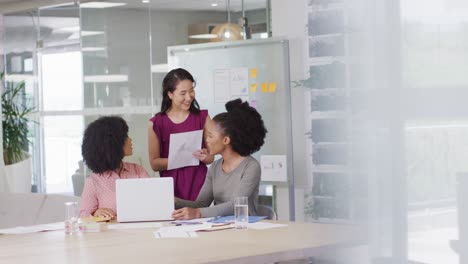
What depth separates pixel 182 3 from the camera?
7621 mm

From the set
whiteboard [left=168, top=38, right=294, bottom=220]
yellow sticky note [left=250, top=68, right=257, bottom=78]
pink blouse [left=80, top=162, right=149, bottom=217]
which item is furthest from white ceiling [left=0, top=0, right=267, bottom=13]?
pink blouse [left=80, top=162, right=149, bottom=217]

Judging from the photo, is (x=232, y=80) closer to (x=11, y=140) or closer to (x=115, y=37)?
(x=115, y=37)

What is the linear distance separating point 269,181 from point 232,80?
3.12ft

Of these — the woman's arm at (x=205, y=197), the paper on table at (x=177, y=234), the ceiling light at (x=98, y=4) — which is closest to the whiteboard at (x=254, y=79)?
the ceiling light at (x=98, y=4)

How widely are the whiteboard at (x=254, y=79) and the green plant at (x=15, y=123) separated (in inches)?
111

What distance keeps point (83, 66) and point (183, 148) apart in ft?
13.6

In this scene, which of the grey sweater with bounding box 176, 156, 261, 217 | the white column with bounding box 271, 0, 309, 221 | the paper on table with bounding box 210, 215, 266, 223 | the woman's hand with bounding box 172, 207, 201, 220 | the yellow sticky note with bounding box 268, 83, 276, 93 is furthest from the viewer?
the yellow sticky note with bounding box 268, 83, 276, 93

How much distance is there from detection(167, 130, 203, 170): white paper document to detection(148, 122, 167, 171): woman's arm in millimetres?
48

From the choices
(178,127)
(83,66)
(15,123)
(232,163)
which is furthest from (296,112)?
(15,123)

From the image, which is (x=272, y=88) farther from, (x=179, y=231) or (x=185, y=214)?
(x=179, y=231)

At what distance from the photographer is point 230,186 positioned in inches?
165

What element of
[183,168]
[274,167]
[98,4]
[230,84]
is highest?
[98,4]

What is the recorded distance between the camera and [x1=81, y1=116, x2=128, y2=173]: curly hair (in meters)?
4.30

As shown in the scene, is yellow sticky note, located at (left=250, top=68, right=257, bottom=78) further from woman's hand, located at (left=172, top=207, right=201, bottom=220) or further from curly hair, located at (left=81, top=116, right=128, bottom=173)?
woman's hand, located at (left=172, top=207, right=201, bottom=220)
